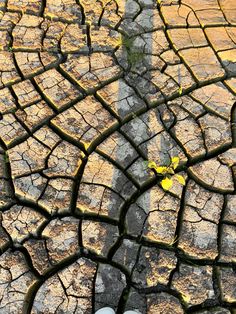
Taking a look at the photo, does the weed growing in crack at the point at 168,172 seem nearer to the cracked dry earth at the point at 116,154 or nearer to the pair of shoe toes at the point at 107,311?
the cracked dry earth at the point at 116,154

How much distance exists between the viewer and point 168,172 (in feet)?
11.6

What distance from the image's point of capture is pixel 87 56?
14.1 feet

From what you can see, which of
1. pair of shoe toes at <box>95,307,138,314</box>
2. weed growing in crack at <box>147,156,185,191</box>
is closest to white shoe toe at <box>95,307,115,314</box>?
pair of shoe toes at <box>95,307,138,314</box>

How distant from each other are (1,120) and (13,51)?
2.55 feet

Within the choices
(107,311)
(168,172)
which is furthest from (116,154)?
(107,311)

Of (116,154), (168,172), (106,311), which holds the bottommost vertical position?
(106,311)

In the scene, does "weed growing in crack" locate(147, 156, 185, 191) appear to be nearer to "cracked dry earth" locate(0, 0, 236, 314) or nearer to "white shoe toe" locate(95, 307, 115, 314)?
"cracked dry earth" locate(0, 0, 236, 314)

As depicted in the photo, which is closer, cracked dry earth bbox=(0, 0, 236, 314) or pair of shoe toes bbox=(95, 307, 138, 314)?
pair of shoe toes bbox=(95, 307, 138, 314)

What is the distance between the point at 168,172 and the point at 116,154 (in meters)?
0.40

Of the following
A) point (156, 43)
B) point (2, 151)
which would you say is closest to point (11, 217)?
point (2, 151)

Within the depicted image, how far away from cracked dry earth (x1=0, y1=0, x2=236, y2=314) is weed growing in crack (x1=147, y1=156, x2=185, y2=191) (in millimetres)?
43

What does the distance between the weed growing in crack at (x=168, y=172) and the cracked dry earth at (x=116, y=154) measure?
0.14 feet

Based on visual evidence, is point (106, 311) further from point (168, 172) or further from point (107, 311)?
point (168, 172)

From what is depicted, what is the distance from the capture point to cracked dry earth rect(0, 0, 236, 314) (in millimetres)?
3098
